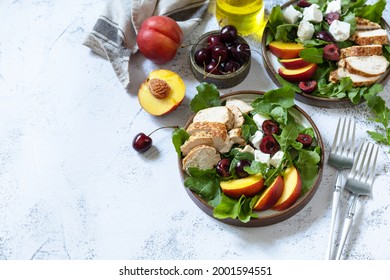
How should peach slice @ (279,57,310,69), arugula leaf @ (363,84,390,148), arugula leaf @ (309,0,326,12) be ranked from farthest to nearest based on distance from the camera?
arugula leaf @ (309,0,326,12), peach slice @ (279,57,310,69), arugula leaf @ (363,84,390,148)

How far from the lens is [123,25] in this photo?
2.00 meters

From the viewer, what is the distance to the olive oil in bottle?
6.51 ft

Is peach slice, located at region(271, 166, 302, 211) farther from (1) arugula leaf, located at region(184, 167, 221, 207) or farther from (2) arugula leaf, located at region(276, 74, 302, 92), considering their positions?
(2) arugula leaf, located at region(276, 74, 302, 92)

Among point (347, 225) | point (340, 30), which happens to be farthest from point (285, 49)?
point (347, 225)

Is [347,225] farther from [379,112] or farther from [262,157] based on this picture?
[379,112]

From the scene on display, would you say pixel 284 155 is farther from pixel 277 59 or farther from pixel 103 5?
pixel 103 5

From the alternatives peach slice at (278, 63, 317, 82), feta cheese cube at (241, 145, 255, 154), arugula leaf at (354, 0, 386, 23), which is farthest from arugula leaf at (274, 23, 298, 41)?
feta cheese cube at (241, 145, 255, 154)

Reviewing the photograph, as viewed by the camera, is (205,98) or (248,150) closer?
(248,150)

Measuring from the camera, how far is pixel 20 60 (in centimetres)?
204

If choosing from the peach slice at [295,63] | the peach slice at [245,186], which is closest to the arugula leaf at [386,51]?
the peach slice at [295,63]

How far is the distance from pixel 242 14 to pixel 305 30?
9.4 inches

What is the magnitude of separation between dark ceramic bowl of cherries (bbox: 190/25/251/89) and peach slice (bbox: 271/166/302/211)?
1.38 ft

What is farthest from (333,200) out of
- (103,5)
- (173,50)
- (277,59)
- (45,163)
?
(103,5)

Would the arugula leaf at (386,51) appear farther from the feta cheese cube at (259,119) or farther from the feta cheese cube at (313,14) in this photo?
the feta cheese cube at (259,119)
